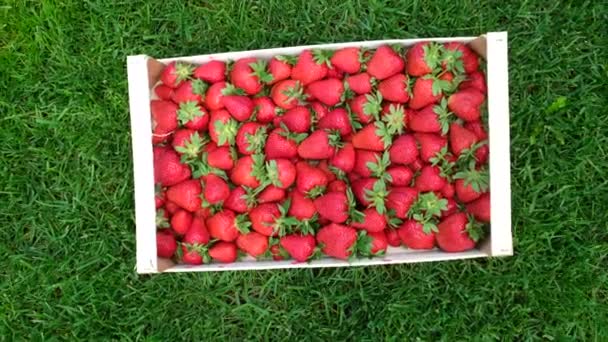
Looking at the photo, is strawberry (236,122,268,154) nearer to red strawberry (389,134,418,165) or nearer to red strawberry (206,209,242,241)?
red strawberry (206,209,242,241)

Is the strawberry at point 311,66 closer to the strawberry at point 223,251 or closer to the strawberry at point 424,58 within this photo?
the strawberry at point 424,58

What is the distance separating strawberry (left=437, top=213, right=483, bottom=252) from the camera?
1.65 metres

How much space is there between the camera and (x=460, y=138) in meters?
1.66

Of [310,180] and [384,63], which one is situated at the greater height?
[384,63]

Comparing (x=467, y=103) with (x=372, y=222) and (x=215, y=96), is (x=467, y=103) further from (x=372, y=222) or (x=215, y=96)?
(x=215, y=96)

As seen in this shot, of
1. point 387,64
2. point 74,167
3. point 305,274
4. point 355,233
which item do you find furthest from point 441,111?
point 74,167

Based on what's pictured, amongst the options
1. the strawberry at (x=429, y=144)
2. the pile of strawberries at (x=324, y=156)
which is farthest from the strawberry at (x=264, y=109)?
the strawberry at (x=429, y=144)

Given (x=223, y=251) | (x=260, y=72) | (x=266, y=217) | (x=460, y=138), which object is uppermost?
(x=260, y=72)

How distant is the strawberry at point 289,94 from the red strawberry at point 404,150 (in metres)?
0.31

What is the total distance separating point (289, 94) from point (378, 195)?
0.40m

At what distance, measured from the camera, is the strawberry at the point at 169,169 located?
5.73 feet

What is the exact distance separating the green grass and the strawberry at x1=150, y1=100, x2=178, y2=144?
1.03 ft

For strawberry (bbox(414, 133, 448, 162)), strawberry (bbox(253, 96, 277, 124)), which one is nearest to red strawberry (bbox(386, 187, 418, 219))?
strawberry (bbox(414, 133, 448, 162))

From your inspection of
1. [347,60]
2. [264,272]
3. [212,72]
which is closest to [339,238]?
[264,272]
